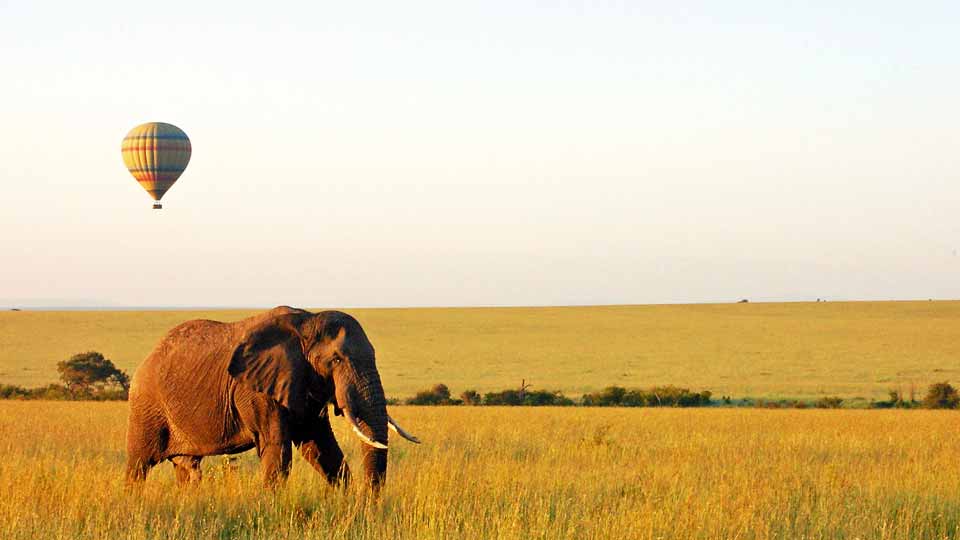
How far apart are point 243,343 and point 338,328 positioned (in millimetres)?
1023

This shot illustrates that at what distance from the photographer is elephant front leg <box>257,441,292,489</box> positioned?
1086cm

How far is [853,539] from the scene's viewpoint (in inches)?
384

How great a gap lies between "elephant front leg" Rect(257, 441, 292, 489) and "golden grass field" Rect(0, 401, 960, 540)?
0.12 m

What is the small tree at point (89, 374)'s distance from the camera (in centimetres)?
4800

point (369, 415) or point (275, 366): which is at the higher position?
point (275, 366)

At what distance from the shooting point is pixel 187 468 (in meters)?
12.4

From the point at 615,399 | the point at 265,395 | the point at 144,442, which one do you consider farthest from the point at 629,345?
the point at 265,395

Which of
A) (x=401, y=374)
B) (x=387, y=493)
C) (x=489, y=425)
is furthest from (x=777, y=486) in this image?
(x=401, y=374)

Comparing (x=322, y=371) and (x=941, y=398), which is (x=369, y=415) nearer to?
(x=322, y=371)

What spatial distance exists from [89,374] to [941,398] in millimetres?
31554

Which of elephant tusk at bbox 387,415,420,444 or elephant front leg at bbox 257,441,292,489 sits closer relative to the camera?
elephant tusk at bbox 387,415,420,444


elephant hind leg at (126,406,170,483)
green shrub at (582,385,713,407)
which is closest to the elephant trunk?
elephant hind leg at (126,406,170,483)

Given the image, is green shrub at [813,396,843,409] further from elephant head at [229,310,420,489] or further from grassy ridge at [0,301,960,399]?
elephant head at [229,310,420,489]

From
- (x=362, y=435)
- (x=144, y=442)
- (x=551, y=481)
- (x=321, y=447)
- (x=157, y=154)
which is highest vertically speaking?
(x=157, y=154)
